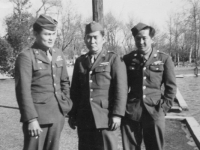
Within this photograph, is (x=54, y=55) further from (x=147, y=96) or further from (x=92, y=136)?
(x=147, y=96)

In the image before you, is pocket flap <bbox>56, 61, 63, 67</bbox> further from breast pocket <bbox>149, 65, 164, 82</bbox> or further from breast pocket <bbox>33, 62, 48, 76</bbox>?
breast pocket <bbox>149, 65, 164, 82</bbox>

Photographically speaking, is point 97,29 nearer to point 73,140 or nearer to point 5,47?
point 73,140

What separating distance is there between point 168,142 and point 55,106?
2.85m

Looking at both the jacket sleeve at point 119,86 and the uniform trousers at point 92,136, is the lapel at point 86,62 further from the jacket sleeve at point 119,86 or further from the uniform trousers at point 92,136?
the uniform trousers at point 92,136

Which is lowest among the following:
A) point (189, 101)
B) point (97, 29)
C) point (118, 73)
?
point (189, 101)

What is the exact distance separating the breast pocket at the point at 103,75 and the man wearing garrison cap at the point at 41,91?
47 centimetres

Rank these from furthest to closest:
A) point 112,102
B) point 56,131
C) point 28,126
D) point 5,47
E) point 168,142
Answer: point 5,47 < point 168,142 < point 112,102 < point 56,131 < point 28,126

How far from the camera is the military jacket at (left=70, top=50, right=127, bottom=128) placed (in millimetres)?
Result: 3020

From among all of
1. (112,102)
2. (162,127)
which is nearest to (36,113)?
(112,102)

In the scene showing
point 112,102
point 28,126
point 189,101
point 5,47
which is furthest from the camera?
point 5,47

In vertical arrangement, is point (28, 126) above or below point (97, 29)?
below

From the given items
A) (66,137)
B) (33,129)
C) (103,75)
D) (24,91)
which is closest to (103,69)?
(103,75)

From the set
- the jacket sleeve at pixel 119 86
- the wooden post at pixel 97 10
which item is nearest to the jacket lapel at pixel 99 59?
the jacket sleeve at pixel 119 86

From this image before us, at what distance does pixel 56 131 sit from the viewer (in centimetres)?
295
